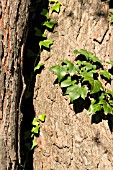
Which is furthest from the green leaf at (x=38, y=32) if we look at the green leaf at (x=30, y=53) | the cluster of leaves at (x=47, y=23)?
the green leaf at (x=30, y=53)

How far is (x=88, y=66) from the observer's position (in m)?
2.90

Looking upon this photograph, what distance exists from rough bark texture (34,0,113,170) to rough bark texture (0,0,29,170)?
267mm

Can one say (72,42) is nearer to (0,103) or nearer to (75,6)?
(75,6)

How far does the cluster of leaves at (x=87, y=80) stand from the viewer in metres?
2.82

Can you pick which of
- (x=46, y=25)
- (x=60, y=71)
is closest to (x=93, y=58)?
(x=60, y=71)

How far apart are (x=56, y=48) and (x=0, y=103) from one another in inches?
26.3

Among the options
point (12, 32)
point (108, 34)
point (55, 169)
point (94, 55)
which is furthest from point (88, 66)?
point (55, 169)

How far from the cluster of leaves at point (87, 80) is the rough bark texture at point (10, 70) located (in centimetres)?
31

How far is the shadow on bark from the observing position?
120 inches

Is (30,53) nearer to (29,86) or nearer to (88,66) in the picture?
(29,86)

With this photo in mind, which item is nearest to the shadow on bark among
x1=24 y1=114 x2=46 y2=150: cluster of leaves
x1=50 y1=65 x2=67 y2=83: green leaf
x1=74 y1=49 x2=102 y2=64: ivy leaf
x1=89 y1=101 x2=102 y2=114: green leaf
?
x1=24 y1=114 x2=46 y2=150: cluster of leaves

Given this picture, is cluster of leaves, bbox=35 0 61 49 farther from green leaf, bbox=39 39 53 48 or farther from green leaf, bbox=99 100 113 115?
green leaf, bbox=99 100 113 115

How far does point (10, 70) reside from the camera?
8.92 feet

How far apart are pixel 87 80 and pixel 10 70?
55cm
